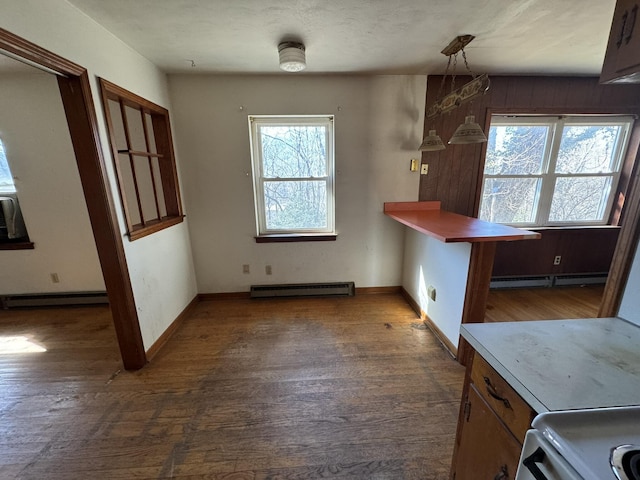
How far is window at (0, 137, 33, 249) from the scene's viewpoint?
265 centimetres

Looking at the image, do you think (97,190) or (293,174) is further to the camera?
(293,174)

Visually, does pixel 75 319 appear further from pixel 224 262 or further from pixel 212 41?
pixel 212 41

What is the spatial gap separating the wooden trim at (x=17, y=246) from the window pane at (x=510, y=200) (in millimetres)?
4974

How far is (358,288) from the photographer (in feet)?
10.4

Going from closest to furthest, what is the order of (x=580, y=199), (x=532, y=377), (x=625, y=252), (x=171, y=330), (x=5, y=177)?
(x=532, y=377), (x=625, y=252), (x=171, y=330), (x=5, y=177), (x=580, y=199)

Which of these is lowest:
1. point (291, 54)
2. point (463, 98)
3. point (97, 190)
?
point (97, 190)

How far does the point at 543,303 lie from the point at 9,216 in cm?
572

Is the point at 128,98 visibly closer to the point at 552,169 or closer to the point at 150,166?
the point at 150,166

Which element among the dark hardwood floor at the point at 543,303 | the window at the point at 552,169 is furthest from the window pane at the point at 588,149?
the dark hardwood floor at the point at 543,303

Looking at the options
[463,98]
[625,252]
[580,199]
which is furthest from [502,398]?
[580,199]

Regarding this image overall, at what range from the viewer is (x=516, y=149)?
3006 millimetres

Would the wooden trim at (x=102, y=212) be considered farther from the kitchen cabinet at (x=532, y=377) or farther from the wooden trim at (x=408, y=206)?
the wooden trim at (x=408, y=206)

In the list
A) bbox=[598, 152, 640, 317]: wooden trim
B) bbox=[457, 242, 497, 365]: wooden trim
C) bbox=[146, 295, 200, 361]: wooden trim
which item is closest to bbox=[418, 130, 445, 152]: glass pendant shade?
bbox=[457, 242, 497, 365]: wooden trim

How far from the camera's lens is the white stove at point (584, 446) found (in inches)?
19.1
